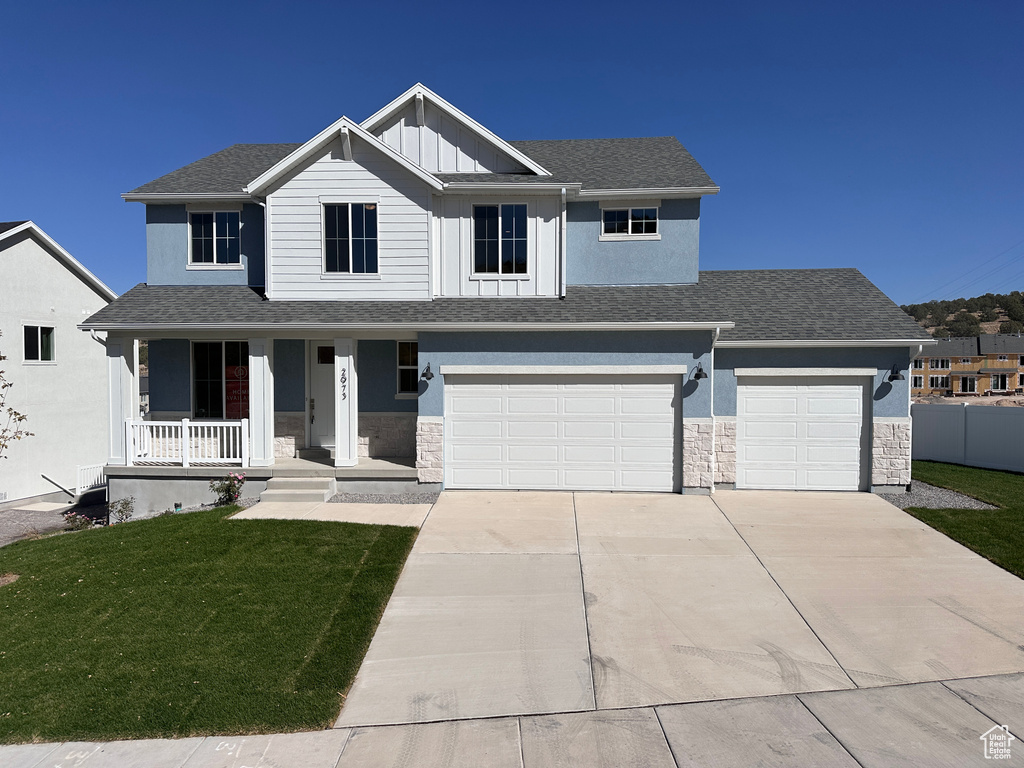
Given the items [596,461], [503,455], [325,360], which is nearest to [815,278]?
[596,461]

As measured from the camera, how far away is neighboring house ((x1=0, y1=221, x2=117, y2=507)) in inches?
702

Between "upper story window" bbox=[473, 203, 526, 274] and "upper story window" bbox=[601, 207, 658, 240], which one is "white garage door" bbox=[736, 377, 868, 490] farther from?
"upper story window" bbox=[473, 203, 526, 274]

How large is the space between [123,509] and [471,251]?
8672mm

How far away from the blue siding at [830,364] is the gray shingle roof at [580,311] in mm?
323

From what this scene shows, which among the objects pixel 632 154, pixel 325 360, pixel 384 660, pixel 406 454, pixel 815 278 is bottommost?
pixel 384 660

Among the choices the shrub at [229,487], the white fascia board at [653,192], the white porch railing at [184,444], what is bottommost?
the shrub at [229,487]

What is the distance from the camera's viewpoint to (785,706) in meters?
4.65

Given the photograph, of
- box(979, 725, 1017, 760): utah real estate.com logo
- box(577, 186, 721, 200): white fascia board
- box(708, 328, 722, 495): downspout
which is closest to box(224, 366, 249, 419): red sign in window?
box(577, 186, 721, 200): white fascia board

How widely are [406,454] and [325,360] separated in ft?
9.24

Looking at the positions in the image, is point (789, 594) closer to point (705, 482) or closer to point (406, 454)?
point (705, 482)

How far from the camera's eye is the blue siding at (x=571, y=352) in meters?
10.9

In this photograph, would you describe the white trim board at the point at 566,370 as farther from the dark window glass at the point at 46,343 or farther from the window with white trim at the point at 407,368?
the dark window glass at the point at 46,343

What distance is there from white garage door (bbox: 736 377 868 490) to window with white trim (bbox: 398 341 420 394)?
6.89 m

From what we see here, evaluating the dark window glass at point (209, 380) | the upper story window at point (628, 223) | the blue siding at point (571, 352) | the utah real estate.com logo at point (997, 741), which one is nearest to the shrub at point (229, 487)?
the dark window glass at point (209, 380)
